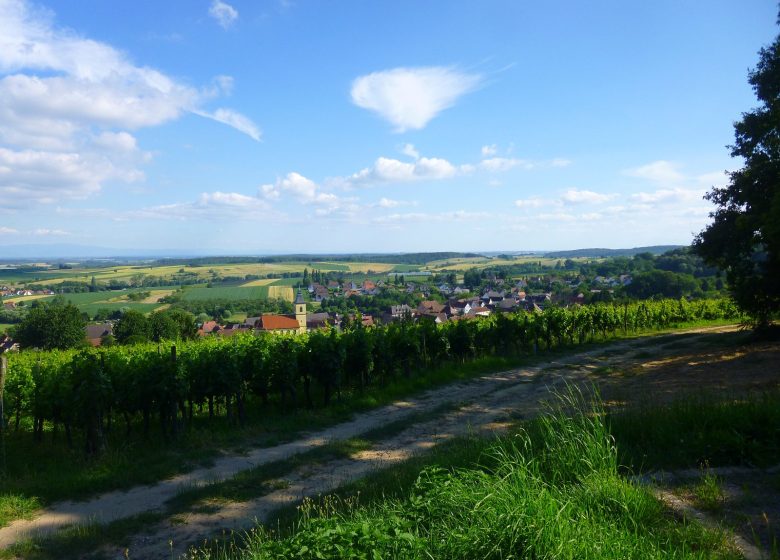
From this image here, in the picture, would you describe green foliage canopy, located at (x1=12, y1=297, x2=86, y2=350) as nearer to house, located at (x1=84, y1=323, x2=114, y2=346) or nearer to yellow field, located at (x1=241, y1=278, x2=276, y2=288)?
house, located at (x1=84, y1=323, x2=114, y2=346)

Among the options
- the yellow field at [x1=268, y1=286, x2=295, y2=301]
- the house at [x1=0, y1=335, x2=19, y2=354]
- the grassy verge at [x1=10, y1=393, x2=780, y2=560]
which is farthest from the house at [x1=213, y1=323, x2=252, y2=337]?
the yellow field at [x1=268, y1=286, x2=295, y2=301]

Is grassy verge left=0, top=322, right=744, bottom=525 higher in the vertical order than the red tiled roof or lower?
higher

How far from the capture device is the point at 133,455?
8969 mm

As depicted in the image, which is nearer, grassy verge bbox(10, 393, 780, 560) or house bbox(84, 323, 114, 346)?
grassy verge bbox(10, 393, 780, 560)

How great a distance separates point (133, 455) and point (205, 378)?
2.63 m

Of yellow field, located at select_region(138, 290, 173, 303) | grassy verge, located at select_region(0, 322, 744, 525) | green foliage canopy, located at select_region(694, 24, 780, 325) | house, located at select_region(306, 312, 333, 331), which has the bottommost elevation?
yellow field, located at select_region(138, 290, 173, 303)

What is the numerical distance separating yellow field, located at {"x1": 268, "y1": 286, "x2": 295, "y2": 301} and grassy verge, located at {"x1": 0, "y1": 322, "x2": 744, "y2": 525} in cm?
7559

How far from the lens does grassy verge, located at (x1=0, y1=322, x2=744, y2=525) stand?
7.31 m

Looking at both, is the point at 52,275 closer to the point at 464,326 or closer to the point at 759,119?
the point at 464,326

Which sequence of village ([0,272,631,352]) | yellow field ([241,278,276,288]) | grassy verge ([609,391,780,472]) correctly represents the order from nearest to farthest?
grassy verge ([609,391,780,472]) < village ([0,272,631,352]) < yellow field ([241,278,276,288])

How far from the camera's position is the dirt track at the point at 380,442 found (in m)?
5.92

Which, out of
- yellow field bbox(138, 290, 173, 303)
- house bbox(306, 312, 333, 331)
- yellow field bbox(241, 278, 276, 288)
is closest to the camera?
house bbox(306, 312, 333, 331)

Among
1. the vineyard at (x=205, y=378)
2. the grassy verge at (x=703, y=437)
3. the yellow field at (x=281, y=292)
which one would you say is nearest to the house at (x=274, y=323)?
the vineyard at (x=205, y=378)

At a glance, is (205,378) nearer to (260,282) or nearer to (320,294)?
(320,294)
